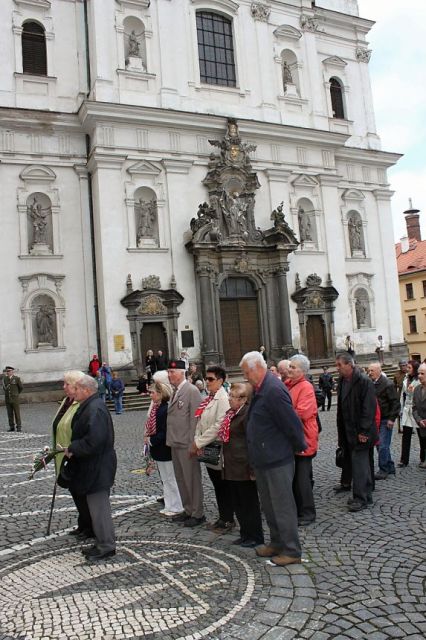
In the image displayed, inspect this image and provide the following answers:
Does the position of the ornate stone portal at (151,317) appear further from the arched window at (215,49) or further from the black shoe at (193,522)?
the black shoe at (193,522)

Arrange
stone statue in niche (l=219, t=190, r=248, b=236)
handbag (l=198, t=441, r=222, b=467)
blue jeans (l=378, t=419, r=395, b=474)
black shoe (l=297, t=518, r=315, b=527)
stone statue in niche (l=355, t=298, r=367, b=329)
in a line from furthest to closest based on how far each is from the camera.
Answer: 1. stone statue in niche (l=355, t=298, r=367, b=329)
2. stone statue in niche (l=219, t=190, r=248, b=236)
3. blue jeans (l=378, t=419, r=395, b=474)
4. black shoe (l=297, t=518, r=315, b=527)
5. handbag (l=198, t=441, r=222, b=467)

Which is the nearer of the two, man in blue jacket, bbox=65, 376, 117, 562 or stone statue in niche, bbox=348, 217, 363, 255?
man in blue jacket, bbox=65, 376, 117, 562

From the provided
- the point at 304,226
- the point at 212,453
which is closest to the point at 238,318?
the point at 304,226

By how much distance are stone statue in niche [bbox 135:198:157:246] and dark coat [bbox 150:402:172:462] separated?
18509 mm

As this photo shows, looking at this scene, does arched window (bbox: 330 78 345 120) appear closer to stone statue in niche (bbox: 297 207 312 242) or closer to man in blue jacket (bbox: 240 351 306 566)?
stone statue in niche (bbox: 297 207 312 242)

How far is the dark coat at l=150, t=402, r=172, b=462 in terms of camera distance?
22.5 feet

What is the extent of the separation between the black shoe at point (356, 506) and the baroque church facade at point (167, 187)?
17486mm

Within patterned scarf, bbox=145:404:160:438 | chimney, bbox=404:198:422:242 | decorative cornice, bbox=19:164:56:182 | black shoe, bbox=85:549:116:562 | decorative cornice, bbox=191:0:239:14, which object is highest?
decorative cornice, bbox=191:0:239:14

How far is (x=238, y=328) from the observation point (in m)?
26.5

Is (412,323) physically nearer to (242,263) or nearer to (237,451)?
(242,263)

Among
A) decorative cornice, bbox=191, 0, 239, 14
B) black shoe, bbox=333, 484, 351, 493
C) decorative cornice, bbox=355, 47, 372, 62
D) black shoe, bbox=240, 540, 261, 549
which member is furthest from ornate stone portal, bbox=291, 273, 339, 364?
black shoe, bbox=240, 540, 261, 549

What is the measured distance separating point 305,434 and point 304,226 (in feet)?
77.1

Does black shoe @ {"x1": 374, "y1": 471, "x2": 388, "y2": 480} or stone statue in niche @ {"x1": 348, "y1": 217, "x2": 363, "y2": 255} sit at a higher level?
stone statue in niche @ {"x1": 348, "y1": 217, "x2": 363, "y2": 255}

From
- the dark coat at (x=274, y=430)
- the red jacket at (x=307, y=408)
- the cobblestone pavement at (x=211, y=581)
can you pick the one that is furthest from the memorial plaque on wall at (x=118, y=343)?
the dark coat at (x=274, y=430)
